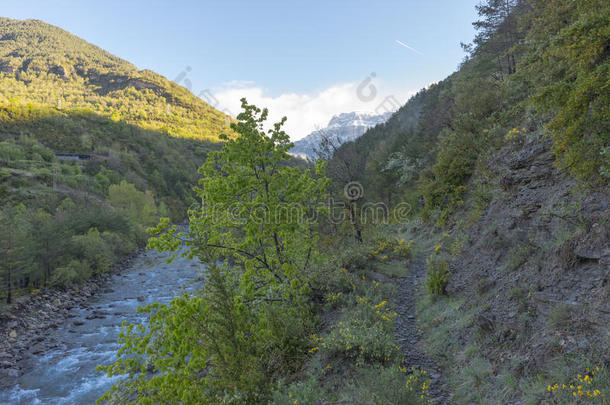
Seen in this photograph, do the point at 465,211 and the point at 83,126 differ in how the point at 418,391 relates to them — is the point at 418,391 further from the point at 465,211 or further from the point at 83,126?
the point at 83,126

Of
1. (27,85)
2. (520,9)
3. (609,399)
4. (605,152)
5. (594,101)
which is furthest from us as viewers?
(27,85)

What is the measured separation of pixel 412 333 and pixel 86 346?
664 inches

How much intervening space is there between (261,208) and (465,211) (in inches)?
403

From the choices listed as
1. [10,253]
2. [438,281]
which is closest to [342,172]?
[438,281]

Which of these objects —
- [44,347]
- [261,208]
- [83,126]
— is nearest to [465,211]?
[261,208]

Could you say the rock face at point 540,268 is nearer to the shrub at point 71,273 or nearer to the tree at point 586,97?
the tree at point 586,97

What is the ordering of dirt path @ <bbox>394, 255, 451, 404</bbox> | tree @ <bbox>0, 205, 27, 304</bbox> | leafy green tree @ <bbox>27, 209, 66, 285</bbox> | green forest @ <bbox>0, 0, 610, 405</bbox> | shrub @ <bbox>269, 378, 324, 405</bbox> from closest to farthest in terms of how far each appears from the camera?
1. shrub @ <bbox>269, 378, 324, 405</bbox>
2. green forest @ <bbox>0, 0, 610, 405</bbox>
3. dirt path @ <bbox>394, 255, 451, 404</bbox>
4. tree @ <bbox>0, 205, 27, 304</bbox>
5. leafy green tree @ <bbox>27, 209, 66, 285</bbox>

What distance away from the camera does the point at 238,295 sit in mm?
5852

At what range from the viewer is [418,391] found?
4539 millimetres

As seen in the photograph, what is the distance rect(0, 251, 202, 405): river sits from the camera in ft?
36.8

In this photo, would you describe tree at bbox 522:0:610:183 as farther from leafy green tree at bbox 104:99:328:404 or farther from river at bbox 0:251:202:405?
river at bbox 0:251:202:405

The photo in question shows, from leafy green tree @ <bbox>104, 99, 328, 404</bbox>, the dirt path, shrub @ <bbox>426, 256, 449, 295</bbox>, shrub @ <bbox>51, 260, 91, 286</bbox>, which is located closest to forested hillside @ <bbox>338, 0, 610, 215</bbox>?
shrub @ <bbox>426, 256, 449, 295</bbox>

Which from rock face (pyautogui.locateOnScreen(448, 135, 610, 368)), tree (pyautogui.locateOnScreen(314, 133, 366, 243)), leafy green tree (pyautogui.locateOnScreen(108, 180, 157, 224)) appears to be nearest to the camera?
rock face (pyautogui.locateOnScreen(448, 135, 610, 368))

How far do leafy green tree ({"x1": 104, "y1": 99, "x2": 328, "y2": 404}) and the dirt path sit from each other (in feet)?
7.68
